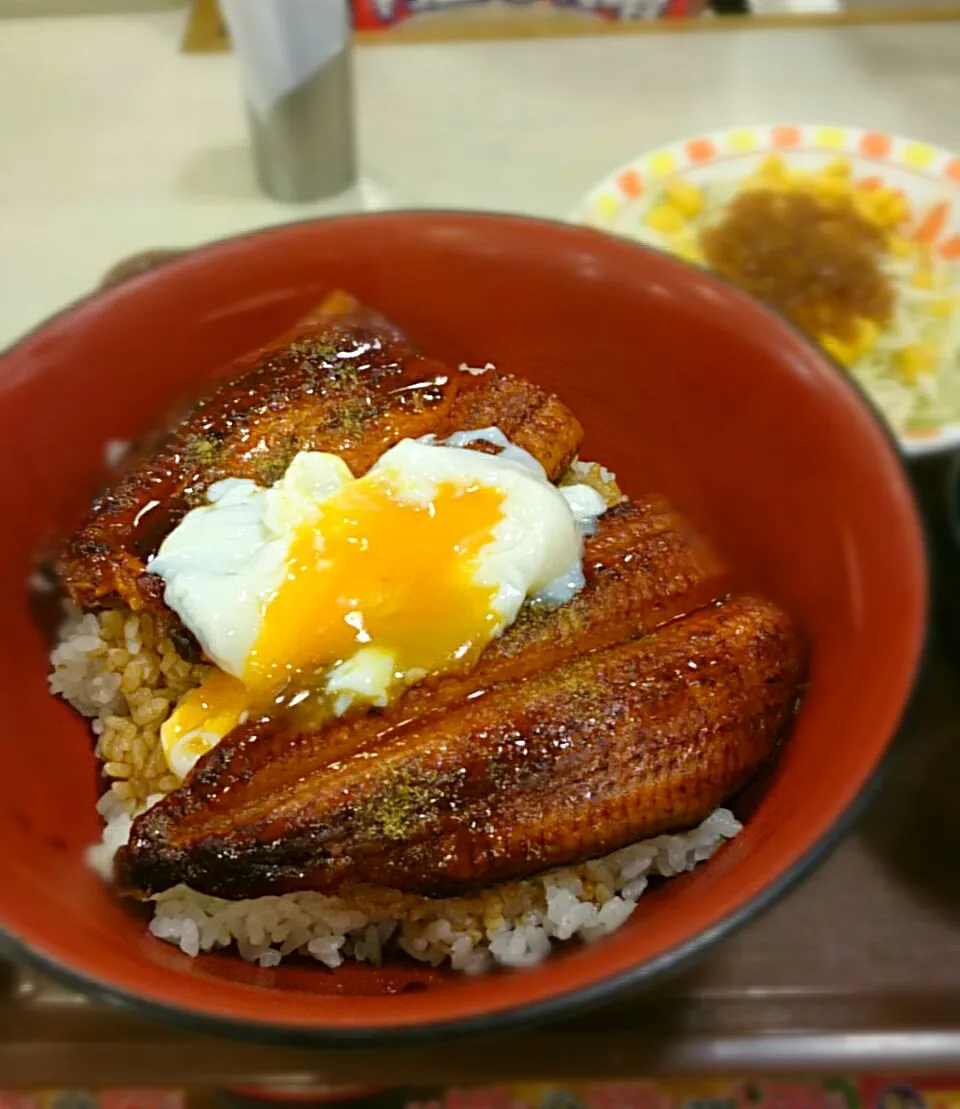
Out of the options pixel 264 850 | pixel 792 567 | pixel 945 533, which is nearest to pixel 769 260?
pixel 945 533

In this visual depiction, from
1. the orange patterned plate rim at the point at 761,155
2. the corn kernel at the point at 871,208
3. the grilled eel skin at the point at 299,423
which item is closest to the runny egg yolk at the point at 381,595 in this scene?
the grilled eel skin at the point at 299,423

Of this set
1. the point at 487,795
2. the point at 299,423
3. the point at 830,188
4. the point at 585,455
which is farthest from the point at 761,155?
the point at 487,795

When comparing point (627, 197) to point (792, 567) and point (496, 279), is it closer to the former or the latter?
point (496, 279)

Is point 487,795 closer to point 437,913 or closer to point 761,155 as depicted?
point 437,913

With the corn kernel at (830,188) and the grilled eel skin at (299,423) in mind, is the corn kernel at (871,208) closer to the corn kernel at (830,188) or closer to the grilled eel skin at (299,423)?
the corn kernel at (830,188)

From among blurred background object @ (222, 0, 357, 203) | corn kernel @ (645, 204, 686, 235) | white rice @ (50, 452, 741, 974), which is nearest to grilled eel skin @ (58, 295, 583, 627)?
white rice @ (50, 452, 741, 974)

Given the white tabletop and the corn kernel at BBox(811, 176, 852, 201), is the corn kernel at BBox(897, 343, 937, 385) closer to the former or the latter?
the corn kernel at BBox(811, 176, 852, 201)
